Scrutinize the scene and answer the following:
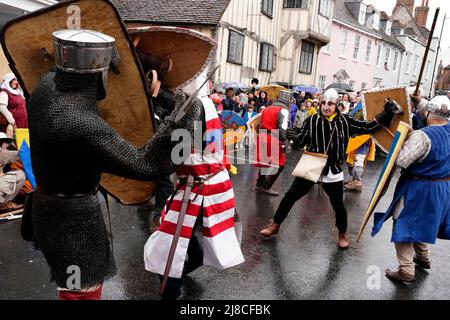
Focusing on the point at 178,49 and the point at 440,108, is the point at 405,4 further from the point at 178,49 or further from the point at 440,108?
the point at 178,49

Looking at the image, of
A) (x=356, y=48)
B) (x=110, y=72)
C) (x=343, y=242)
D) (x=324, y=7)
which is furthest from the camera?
(x=356, y=48)

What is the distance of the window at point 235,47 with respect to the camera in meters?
14.1

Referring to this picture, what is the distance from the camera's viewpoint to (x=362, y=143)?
7.55 metres

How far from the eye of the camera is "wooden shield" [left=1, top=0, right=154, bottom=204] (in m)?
2.04

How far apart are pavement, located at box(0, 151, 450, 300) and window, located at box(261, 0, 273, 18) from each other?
40.4ft

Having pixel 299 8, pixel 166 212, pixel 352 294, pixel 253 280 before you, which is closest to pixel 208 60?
pixel 166 212

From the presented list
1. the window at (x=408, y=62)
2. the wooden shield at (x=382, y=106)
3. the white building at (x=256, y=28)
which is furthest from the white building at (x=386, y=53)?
the wooden shield at (x=382, y=106)

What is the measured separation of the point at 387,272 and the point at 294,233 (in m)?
1.32

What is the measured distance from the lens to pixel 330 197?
4.59m

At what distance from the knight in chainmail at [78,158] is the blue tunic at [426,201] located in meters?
2.72

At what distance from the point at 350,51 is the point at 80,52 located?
26421mm

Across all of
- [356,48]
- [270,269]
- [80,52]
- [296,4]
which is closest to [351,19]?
[356,48]

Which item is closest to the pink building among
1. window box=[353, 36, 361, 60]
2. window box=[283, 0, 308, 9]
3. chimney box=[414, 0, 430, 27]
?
window box=[353, 36, 361, 60]

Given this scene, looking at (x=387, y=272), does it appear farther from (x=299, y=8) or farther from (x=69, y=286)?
(x=299, y=8)
